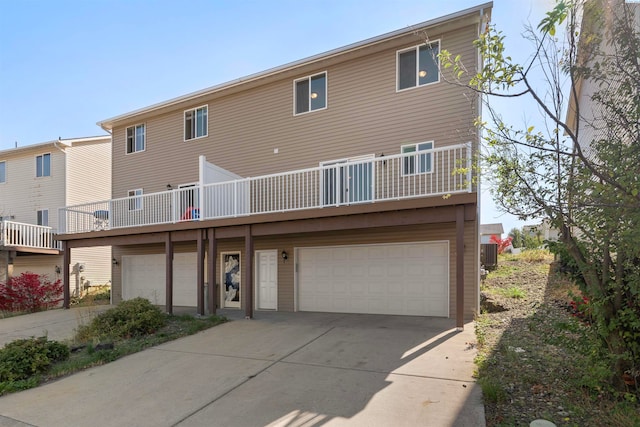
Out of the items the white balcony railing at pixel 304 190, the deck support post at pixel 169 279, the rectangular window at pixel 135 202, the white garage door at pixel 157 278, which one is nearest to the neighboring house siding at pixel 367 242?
the white garage door at pixel 157 278

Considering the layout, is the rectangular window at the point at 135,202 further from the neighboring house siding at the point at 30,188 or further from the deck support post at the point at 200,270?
the neighboring house siding at the point at 30,188

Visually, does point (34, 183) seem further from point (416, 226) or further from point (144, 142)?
point (416, 226)

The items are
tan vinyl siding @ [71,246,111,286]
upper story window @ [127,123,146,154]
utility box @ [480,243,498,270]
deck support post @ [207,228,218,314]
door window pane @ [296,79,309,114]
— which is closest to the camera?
deck support post @ [207,228,218,314]

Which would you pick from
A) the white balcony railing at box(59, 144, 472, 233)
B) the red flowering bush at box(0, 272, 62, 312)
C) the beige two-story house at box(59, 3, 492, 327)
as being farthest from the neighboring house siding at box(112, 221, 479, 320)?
the red flowering bush at box(0, 272, 62, 312)

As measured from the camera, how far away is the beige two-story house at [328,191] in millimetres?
8664

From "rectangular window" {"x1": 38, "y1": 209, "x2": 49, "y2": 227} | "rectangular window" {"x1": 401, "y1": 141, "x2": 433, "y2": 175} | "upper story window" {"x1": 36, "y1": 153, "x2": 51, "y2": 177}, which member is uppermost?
"upper story window" {"x1": 36, "y1": 153, "x2": 51, "y2": 177}

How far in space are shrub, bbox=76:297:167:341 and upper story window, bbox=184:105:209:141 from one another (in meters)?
6.73

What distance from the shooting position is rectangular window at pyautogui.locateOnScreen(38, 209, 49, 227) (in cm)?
1822

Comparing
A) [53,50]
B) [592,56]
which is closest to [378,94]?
[592,56]

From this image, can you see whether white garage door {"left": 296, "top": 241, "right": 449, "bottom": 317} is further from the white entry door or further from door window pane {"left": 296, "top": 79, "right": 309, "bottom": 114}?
door window pane {"left": 296, "top": 79, "right": 309, "bottom": 114}

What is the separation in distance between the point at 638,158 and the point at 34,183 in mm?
23886

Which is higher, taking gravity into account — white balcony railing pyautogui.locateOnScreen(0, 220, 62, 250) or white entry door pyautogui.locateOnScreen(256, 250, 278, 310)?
white balcony railing pyautogui.locateOnScreen(0, 220, 62, 250)

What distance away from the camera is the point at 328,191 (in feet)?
28.3

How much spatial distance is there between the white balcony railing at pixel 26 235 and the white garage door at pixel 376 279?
43.9 feet
